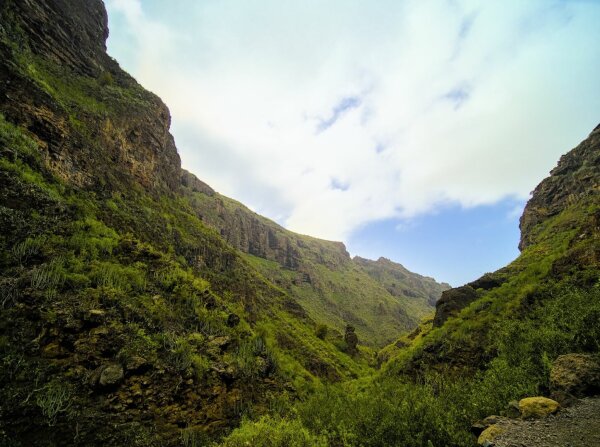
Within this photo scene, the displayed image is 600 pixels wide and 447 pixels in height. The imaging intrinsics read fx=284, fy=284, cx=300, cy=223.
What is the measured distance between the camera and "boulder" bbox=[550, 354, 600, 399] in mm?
9133

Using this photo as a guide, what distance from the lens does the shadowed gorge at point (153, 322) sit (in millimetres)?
11133

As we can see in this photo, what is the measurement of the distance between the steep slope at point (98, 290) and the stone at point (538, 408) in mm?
12844

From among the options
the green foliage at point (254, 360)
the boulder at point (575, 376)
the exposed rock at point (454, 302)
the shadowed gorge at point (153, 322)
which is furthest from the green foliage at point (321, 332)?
the boulder at point (575, 376)

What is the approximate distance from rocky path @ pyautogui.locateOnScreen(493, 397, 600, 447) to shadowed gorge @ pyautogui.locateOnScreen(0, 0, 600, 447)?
623 millimetres

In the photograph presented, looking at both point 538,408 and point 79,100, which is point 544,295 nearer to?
point 538,408

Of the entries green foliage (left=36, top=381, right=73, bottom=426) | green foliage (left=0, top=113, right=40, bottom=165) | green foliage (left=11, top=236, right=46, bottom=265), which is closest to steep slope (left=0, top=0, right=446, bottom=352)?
green foliage (left=0, top=113, right=40, bottom=165)

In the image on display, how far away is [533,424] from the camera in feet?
27.7

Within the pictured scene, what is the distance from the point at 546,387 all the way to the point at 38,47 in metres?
50.2

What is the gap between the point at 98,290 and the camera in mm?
15039

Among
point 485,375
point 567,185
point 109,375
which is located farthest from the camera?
point 567,185

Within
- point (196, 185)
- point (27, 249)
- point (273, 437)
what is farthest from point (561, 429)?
point (196, 185)

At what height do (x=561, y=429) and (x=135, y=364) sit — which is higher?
(x=135, y=364)

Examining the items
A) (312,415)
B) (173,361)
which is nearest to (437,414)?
(312,415)

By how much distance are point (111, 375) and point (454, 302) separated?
34.3 meters
